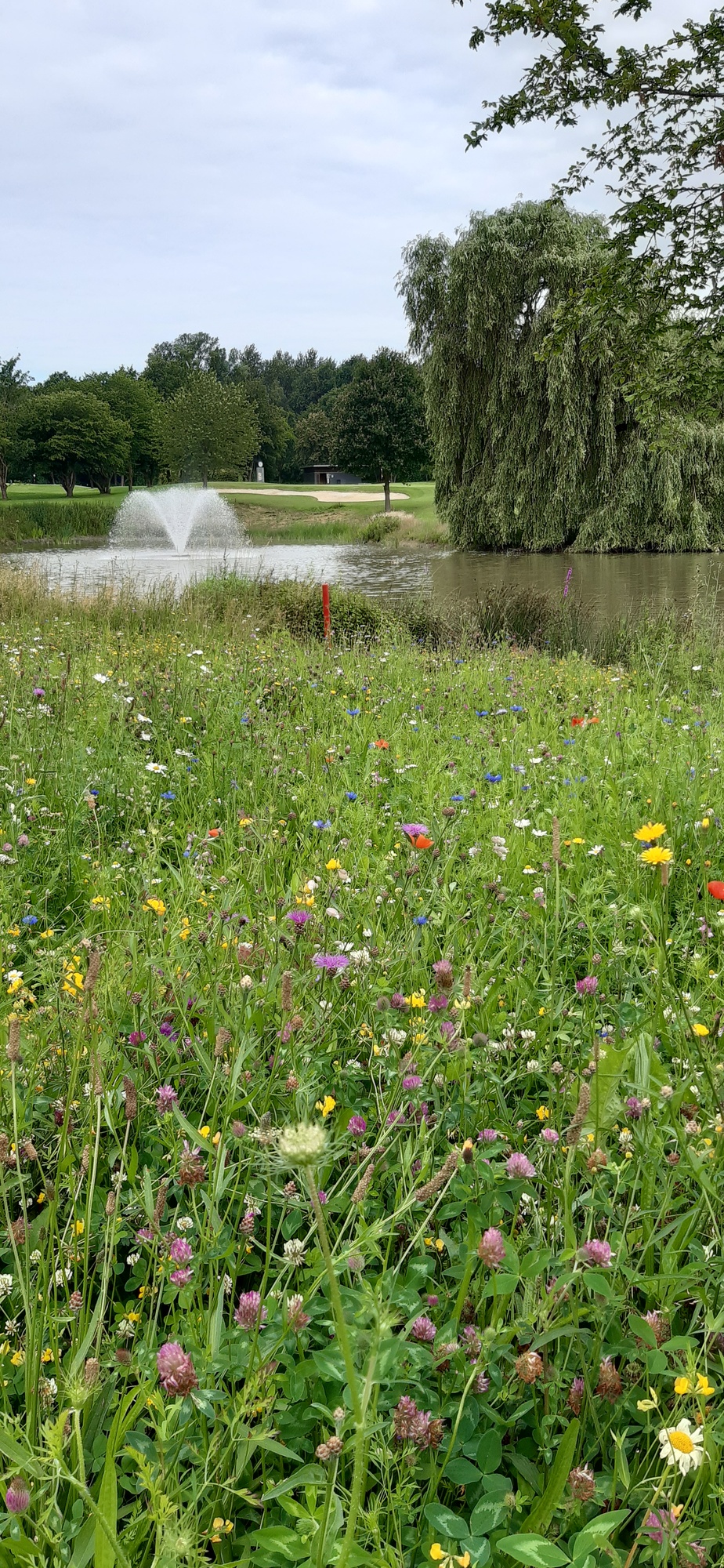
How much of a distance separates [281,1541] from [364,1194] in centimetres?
49

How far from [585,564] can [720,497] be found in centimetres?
433

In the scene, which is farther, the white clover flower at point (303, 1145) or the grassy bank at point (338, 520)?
the grassy bank at point (338, 520)

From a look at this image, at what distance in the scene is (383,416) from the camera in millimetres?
54344

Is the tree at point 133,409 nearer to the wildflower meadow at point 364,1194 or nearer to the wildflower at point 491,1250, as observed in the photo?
the wildflower meadow at point 364,1194

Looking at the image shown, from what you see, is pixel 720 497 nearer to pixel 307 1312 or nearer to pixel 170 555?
pixel 170 555

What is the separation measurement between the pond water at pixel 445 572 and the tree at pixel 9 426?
128ft

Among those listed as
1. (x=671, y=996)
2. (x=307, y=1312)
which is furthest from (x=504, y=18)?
(x=307, y=1312)

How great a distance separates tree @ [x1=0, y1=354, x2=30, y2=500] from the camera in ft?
217

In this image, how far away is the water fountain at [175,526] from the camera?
35875 mm

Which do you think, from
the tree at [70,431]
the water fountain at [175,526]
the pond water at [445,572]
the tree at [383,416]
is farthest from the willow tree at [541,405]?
the tree at [70,431]

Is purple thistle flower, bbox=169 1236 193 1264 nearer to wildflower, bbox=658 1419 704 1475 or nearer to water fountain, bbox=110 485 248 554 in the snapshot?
wildflower, bbox=658 1419 704 1475

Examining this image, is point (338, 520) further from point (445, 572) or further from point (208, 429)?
point (445, 572)

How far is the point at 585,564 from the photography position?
2223 centimetres

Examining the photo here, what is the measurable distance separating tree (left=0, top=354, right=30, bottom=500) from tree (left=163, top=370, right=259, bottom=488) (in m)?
11.7
